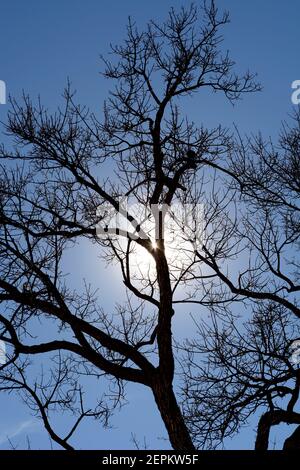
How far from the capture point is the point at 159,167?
8.73 metres

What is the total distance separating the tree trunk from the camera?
6965 mm

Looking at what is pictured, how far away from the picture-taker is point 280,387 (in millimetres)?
8062

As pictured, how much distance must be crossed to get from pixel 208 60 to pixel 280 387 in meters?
5.14

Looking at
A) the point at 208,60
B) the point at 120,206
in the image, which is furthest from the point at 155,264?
the point at 208,60

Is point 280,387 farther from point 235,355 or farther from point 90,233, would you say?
point 90,233

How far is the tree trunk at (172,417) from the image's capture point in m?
6.96

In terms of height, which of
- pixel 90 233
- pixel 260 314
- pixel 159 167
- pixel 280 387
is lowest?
pixel 280 387

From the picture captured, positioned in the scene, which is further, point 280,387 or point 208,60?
point 208,60

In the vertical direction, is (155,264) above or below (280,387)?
above

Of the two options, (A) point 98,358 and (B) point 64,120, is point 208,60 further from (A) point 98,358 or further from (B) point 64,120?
(A) point 98,358

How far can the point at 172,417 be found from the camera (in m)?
7.11
